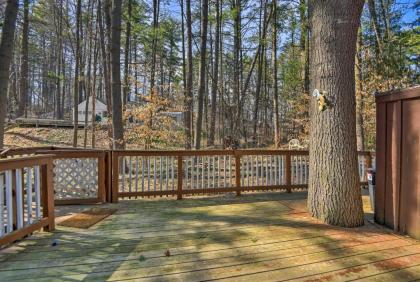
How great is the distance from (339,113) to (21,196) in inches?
148

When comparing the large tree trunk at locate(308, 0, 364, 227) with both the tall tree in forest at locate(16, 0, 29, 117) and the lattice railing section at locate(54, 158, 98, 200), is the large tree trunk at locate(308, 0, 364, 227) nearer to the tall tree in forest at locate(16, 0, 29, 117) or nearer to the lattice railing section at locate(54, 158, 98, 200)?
the lattice railing section at locate(54, 158, 98, 200)

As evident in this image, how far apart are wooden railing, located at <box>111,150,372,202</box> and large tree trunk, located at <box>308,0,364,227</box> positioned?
6.65ft

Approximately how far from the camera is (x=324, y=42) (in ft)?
13.0

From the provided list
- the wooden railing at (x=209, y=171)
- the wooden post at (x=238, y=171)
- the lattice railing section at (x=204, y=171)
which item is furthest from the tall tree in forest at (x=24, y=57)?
the wooden post at (x=238, y=171)

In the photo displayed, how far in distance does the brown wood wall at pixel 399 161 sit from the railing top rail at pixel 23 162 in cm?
412

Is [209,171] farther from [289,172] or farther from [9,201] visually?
[9,201]

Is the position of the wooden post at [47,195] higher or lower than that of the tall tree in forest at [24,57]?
lower

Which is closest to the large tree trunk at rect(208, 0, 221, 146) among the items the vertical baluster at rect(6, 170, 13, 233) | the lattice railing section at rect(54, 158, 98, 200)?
the lattice railing section at rect(54, 158, 98, 200)

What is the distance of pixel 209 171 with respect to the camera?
571cm

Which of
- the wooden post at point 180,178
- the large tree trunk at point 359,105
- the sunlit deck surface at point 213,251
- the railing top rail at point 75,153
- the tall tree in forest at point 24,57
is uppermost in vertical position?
the tall tree in forest at point 24,57

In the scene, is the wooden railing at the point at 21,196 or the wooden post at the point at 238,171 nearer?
the wooden railing at the point at 21,196

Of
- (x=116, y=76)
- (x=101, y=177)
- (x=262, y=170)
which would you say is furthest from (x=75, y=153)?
(x=116, y=76)

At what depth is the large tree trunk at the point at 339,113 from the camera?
3.88 m

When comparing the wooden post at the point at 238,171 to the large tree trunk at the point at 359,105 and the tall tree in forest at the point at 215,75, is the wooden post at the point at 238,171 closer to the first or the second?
the large tree trunk at the point at 359,105
